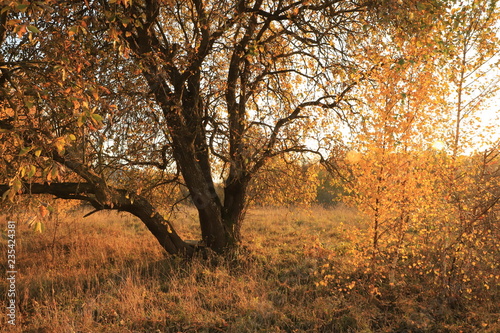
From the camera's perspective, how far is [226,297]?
6.39 meters

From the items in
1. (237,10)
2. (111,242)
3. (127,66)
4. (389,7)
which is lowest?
(111,242)

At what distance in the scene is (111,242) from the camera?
10.7m

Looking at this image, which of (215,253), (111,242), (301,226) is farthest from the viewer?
(301,226)

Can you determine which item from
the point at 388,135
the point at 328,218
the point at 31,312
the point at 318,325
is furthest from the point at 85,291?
the point at 328,218

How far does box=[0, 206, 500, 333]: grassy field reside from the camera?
5.61 meters

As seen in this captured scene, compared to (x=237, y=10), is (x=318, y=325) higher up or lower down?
lower down

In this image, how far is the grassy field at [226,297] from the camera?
561cm

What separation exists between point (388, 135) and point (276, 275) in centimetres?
386

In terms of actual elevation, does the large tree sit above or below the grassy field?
above

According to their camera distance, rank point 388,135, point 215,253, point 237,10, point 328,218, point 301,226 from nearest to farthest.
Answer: point 388,135
point 237,10
point 215,253
point 301,226
point 328,218

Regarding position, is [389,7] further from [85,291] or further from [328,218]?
[328,218]

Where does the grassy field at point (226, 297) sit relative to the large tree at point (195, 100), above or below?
below

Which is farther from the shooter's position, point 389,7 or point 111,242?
point 111,242

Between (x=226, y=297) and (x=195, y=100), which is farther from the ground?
(x=195, y=100)
